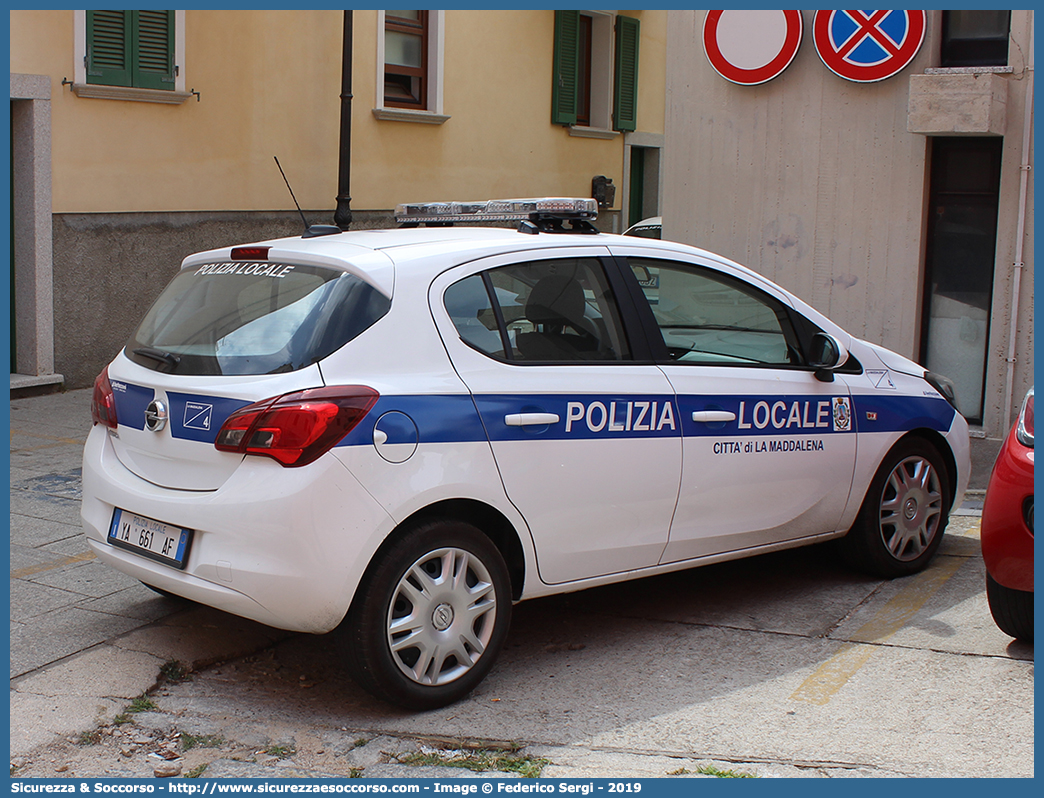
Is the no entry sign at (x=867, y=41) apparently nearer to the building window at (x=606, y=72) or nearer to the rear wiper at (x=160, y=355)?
the rear wiper at (x=160, y=355)

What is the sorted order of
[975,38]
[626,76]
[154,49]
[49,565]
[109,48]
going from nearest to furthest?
[49,565], [975,38], [109,48], [154,49], [626,76]

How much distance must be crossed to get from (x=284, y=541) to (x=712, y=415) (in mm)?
1827

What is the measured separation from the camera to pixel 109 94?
10875 mm

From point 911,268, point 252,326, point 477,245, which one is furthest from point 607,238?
point 911,268

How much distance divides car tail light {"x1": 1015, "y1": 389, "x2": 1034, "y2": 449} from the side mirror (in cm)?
79

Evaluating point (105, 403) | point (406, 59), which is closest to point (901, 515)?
point (105, 403)

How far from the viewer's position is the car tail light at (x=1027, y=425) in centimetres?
448

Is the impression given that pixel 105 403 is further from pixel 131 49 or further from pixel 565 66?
pixel 565 66

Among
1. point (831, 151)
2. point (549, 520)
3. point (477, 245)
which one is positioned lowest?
point (549, 520)

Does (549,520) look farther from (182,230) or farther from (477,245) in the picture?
(182,230)

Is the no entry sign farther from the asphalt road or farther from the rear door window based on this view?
the rear door window

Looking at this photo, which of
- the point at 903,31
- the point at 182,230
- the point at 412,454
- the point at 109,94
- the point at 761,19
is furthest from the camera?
the point at 182,230

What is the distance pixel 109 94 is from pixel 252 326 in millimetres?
7807

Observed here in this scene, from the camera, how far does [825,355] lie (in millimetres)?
5180
